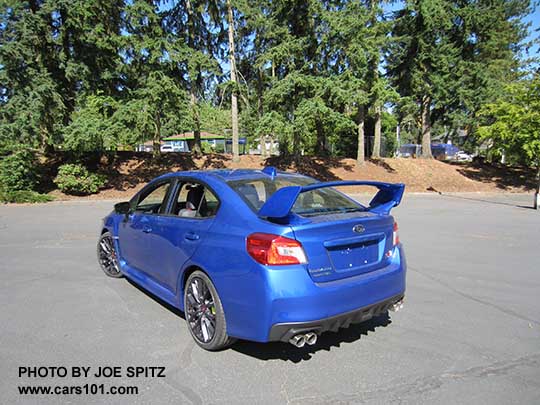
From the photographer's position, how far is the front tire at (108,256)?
524 cm

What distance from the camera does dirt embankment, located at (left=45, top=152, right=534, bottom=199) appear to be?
2052 centimetres

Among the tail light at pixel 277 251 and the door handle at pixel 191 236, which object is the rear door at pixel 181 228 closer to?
the door handle at pixel 191 236

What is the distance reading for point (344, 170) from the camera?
22875mm

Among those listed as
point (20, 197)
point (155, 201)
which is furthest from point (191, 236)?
point (20, 197)

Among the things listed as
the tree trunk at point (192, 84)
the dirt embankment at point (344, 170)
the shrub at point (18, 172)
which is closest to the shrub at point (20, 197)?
the shrub at point (18, 172)

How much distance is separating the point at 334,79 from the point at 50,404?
19139 mm

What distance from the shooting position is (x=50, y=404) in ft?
8.71

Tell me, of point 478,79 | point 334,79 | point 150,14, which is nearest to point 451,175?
point 478,79

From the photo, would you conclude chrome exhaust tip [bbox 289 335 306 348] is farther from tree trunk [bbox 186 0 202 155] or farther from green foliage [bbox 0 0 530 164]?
tree trunk [bbox 186 0 202 155]

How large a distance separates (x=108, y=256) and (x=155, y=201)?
49.7 inches

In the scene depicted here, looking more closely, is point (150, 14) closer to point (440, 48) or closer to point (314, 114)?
point (314, 114)

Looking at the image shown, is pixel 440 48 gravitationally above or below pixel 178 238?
above

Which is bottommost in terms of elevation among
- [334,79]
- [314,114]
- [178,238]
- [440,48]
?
[178,238]

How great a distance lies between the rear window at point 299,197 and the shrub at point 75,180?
49.7 feet
